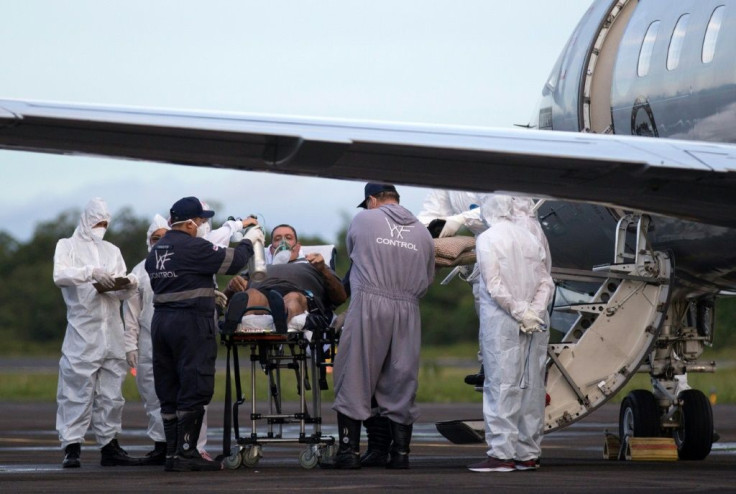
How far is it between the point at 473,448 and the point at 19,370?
34.0 metres

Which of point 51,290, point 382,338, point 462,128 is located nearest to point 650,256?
point 382,338

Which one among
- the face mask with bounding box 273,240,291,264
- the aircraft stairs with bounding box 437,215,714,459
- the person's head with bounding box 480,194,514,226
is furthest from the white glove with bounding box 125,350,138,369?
the person's head with bounding box 480,194,514,226

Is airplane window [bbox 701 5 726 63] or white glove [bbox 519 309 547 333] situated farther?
airplane window [bbox 701 5 726 63]

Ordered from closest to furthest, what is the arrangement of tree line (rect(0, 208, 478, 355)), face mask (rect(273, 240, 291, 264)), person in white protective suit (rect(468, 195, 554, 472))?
person in white protective suit (rect(468, 195, 554, 472)) < face mask (rect(273, 240, 291, 264)) < tree line (rect(0, 208, 478, 355))

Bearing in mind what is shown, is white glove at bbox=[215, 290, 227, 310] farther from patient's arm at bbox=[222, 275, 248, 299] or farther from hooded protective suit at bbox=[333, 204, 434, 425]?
hooded protective suit at bbox=[333, 204, 434, 425]

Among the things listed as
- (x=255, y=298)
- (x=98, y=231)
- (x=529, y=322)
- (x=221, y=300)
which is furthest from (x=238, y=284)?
(x=529, y=322)

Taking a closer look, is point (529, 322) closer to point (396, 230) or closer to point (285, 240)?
point (396, 230)

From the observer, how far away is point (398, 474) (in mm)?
11922

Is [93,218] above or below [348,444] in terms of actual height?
→ above

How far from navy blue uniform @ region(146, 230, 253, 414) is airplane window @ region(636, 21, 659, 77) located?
4.08m

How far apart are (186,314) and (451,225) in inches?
113

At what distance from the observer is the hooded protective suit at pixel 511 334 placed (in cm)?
1202

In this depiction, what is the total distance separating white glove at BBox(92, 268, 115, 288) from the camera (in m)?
13.7

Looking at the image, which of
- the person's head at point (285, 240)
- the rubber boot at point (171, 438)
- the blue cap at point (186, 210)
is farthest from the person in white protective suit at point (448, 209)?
the rubber boot at point (171, 438)
